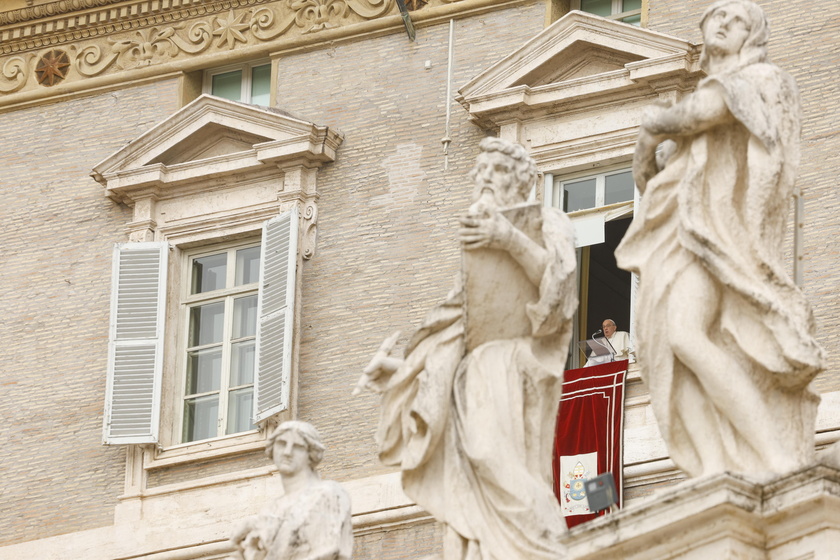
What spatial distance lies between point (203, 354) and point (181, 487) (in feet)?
4.18

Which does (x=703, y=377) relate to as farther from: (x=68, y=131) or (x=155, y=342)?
(x=68, y=131)

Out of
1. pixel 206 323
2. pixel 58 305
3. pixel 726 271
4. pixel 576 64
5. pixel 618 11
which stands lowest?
pixel 726 271

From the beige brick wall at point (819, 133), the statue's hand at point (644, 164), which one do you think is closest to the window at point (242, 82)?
the beige brick wall at point (819, 133)

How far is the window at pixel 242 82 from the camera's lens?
25.1m

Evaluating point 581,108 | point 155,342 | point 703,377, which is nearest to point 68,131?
point 155,342

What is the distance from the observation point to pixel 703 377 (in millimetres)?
12938

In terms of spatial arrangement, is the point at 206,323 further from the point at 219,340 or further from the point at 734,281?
the point at 734,281

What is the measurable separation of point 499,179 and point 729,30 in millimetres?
1317

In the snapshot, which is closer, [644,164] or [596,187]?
[644,164]

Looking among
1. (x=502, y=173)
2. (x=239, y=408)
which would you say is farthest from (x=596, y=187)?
(x=502, y=173)

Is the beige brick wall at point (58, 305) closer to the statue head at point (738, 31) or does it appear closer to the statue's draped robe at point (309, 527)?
the statue's draped robe at point (309, 527)

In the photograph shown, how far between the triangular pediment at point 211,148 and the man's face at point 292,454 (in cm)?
894

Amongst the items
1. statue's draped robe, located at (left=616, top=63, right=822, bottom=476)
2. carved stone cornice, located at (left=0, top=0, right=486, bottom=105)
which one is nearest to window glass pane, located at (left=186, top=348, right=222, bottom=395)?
carved stone cornice, located at (left=0, top=0, right=486, bottom=105)

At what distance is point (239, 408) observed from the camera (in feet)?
78.0
